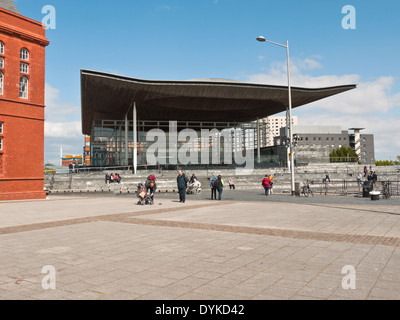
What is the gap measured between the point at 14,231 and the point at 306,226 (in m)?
8.46

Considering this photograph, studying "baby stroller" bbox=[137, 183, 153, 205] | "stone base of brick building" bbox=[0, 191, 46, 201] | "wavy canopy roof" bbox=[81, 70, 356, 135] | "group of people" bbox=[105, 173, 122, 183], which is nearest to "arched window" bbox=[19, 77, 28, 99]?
"stone base of brick building" bbox=[0, 191, 46, 201]

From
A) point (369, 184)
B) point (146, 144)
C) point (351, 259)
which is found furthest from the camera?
point (146, 144)

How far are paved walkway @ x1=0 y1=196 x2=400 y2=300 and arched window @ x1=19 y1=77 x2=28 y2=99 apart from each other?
1440 cm

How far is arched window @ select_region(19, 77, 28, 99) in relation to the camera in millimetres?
21938

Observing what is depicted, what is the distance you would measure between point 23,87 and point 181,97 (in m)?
26.7

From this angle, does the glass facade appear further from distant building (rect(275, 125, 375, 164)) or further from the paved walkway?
distant building (rect(275, 125, 375, 164))

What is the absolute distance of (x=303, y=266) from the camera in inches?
217

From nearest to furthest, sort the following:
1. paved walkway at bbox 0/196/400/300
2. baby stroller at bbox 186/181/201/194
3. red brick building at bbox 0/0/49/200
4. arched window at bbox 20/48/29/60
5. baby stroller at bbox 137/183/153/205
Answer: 1. paved walkway at bbox 0/196/400/300
2. baby stroller at bbox 137/183/153/205
3. red brick building at bbox 0/0/49/200
4. arched window at bbox 20/48/29/60
5. baby stroller at bbox 186/181/201/194

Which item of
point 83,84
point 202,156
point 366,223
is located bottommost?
point 366,223

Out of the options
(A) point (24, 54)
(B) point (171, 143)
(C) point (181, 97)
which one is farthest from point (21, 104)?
(B) point (171, 143)

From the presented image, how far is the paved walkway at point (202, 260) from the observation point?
4328mm

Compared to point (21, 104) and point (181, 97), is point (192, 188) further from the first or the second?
point (181, 97)
